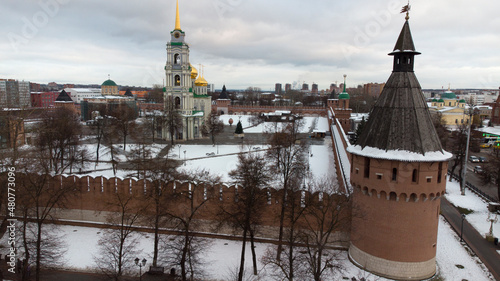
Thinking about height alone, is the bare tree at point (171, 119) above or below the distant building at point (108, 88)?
below

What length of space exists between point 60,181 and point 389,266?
54.8 ft

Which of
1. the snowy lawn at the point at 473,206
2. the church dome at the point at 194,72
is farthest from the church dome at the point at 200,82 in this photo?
the snowy lawn at the point at 473,206

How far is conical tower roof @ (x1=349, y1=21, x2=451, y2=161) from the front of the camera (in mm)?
13062

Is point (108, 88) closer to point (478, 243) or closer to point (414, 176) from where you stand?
point (478, 243)

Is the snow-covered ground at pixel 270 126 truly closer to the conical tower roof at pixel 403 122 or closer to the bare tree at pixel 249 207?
the bare tree at pixel 249 207

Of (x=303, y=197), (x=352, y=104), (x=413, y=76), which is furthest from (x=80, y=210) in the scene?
(x=352, y=104)

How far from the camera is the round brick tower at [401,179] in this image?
13.1 meters

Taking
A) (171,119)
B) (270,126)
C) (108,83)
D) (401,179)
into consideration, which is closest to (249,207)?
(401,179)

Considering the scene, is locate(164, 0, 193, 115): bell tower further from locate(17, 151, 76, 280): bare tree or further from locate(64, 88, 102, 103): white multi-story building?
locate(64, 88, 102, 103): white multi-story building

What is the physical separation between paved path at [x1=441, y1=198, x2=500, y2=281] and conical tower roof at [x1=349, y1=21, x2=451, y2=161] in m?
6.52

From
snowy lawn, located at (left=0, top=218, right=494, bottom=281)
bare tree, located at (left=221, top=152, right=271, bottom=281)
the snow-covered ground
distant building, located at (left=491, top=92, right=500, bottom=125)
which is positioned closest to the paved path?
snowy lawn, located at (left=0, top=218, right=494, bottom=281)

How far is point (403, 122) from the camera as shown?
13445 millimetres

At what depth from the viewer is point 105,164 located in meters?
31.2

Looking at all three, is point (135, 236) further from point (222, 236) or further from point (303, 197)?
point (303, 197)
